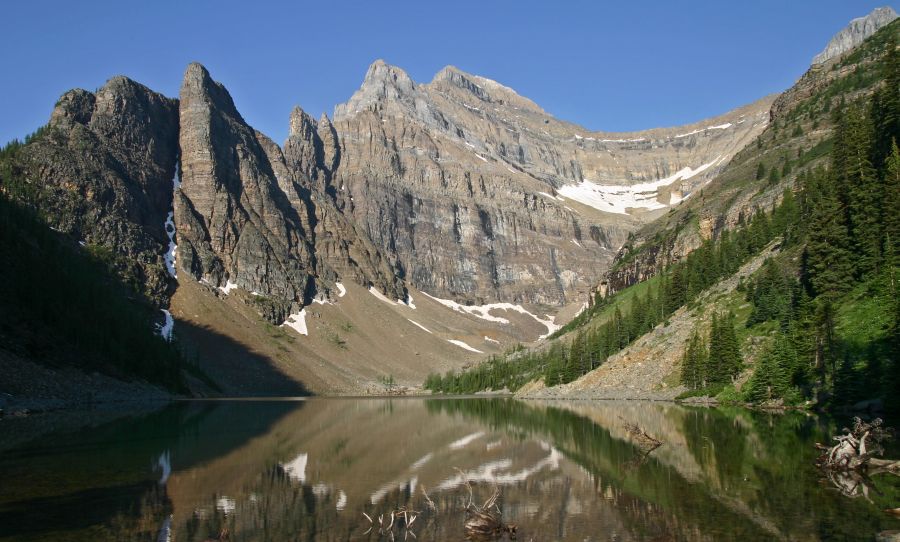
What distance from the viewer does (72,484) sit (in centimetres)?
3275

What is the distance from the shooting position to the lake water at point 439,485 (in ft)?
76.5

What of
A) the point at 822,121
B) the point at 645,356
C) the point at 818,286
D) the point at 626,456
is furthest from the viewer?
the point at 822,121

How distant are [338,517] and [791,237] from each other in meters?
86.4

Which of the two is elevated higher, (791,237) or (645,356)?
(791,237)

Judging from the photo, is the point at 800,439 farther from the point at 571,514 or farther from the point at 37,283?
the point at 37,283

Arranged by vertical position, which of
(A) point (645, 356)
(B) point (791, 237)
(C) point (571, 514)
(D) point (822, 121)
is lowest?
(C) point (571, 514)

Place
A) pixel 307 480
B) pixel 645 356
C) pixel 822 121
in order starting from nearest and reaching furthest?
pixel 307 480 < pixel 645 356 < pixel 822 121

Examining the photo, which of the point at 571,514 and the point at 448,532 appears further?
the point at 571,514

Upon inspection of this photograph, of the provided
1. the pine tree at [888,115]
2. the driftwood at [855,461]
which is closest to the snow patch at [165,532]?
the driftwood at [855,461]

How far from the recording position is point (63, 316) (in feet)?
405

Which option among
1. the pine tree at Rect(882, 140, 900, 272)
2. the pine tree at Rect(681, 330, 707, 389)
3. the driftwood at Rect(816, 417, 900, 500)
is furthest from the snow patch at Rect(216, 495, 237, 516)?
the pine tree at Rect(681, 330, 707, 389)

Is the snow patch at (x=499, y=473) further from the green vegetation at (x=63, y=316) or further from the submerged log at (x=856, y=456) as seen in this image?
the green vegetation at (x=63, y=316)

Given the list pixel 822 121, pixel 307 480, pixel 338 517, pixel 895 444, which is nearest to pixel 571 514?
pixel 338 517

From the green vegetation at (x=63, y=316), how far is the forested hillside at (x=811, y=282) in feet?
286
